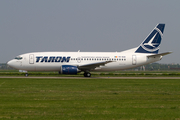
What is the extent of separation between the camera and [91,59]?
3900 cm

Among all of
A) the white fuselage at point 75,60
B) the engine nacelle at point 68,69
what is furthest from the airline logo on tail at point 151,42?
the engine nacelle at point 68,69

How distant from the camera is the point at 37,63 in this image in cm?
3725

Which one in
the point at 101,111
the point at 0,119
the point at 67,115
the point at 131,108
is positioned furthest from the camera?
the point at 131,108

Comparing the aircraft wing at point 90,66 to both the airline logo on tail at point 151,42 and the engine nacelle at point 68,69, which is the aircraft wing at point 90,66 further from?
the airline logo on tail at point 151,42

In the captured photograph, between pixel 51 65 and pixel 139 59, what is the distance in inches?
556

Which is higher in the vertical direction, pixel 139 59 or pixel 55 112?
pixel 139 59

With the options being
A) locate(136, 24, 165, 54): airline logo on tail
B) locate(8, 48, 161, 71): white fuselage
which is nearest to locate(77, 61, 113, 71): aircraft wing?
locate(8, 48, 161, 71): white fuselage

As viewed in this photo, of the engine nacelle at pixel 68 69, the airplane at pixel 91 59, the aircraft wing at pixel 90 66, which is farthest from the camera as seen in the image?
the airplane at pixel 91 59

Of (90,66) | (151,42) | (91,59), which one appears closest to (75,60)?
(91,59)

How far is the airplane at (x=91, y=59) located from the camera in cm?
3725

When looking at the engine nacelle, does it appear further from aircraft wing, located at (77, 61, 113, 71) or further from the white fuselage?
the white fuselage

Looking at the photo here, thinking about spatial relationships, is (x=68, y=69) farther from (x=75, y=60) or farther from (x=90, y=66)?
(x=90, y=66)

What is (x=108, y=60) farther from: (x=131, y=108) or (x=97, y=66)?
(x=131, y=108)

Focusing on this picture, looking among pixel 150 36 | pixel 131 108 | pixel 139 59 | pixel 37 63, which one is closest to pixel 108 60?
pixel 139 59
